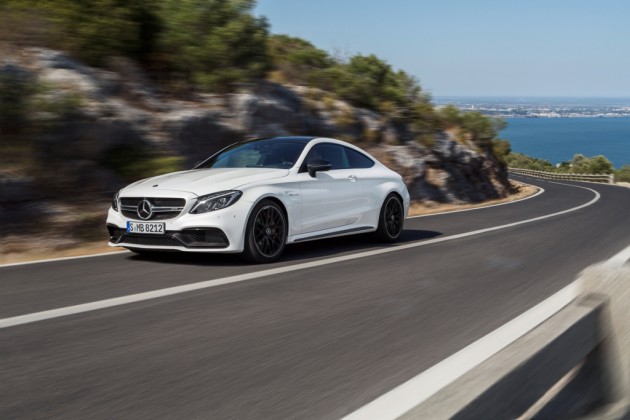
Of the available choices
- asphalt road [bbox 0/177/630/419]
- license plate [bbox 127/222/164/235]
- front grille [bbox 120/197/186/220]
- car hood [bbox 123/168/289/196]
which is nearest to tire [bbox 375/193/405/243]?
asphalt road [bbox 0/177/630/419]

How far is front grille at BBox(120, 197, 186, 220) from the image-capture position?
838 centimetres

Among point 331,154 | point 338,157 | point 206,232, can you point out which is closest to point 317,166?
point 331,154

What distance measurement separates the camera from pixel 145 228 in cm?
845

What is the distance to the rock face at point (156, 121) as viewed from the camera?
1224 centimetres

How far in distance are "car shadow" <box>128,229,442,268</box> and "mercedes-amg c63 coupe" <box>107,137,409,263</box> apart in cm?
22

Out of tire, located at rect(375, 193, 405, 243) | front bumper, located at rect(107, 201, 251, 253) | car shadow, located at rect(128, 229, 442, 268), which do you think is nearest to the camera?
front bumper, located at rect(107, 201, 251, 253)

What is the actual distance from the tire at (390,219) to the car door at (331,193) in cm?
59

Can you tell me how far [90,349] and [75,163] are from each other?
7.92m

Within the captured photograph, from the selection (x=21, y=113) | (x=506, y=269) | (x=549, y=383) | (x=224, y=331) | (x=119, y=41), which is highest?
(x=119, y=41)

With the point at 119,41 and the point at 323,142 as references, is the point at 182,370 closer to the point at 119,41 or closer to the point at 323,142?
the point at 323,142

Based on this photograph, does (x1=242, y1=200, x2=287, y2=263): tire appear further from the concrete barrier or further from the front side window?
the concrete barrier

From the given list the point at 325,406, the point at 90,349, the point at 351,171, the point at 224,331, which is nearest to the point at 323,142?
the point at 351,171

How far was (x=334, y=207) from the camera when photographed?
10.0 metres

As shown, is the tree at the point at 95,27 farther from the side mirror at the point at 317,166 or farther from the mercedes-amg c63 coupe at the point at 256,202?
the side mirror at the point at 317,166
